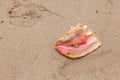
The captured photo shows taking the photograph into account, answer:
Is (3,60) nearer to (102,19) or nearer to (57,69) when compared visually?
(57,69)

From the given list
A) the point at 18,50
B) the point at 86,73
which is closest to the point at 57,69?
the point at 86,73

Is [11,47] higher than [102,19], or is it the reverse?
[102,19]

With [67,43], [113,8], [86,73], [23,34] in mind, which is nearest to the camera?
[86,73]

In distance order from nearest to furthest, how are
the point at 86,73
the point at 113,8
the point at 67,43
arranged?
the point at 86,73 < the point at 67,43 < the point at 113,8
